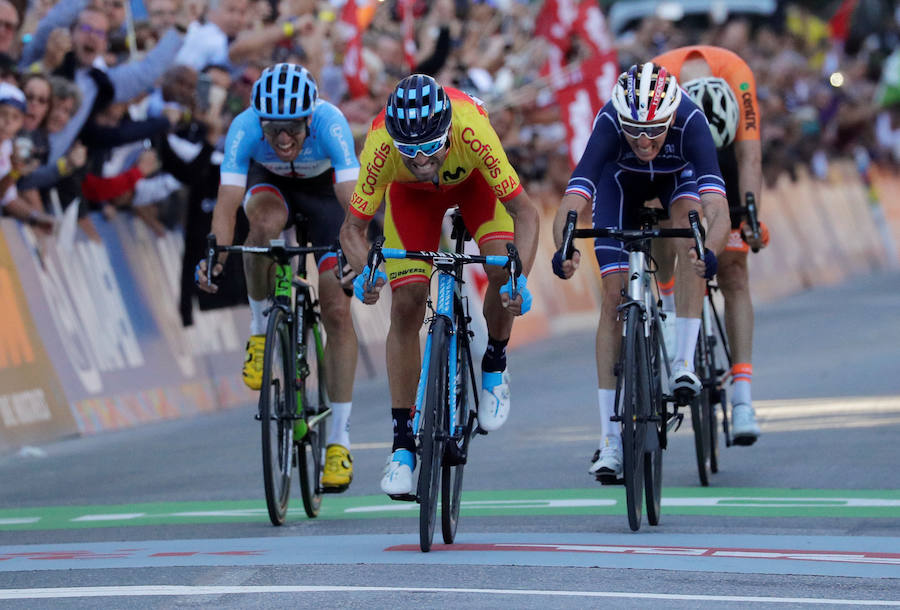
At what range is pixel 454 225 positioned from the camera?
763 cm

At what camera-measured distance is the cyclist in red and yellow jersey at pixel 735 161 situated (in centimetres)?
931

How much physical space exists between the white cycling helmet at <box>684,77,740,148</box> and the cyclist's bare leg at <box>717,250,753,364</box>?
2.38ft

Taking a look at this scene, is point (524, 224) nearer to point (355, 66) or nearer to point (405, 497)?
point (405, 497)

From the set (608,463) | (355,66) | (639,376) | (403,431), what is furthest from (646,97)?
(355,66)

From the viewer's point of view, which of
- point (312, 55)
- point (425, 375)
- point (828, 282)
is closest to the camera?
point (425, 375)

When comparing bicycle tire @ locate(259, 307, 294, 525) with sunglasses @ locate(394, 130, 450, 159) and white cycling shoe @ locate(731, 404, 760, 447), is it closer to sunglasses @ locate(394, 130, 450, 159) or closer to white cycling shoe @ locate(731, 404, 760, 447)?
sunglasses @ locate(394, 130, 450, 159)

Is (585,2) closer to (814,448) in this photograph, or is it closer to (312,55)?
(312,55)

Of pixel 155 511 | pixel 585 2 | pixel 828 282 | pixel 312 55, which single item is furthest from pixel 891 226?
pixel 155 511

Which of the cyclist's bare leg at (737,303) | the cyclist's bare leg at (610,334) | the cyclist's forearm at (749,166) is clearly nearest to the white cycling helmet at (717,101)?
the cyclist's forearm at (749,166)

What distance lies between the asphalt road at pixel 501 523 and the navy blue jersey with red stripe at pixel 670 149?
5.15 feet

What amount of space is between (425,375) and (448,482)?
0.47 metres

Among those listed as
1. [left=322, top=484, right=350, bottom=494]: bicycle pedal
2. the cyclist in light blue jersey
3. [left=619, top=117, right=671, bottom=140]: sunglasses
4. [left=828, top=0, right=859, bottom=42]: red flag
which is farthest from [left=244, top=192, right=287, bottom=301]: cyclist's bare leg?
[left=828, top=0, right=859, bottom=42]: red flag

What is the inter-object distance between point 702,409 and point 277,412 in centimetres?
240

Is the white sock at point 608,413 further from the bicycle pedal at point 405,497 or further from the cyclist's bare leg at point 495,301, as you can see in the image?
the bicycle pedal at point 405,497
